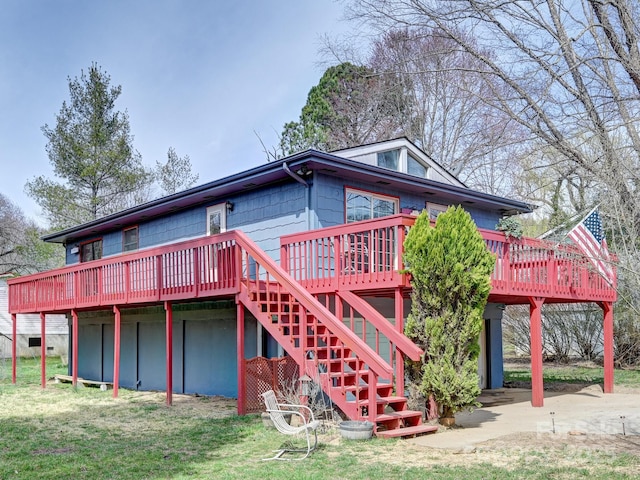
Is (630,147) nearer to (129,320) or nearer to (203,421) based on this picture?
(203,421)

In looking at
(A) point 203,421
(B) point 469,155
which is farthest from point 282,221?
(B) point 469,155

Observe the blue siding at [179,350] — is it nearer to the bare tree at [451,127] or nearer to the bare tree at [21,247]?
the bare tree at [21,247]

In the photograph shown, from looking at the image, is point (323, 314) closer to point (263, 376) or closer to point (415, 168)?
point (263, 376)

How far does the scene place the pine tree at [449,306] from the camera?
8.65 m

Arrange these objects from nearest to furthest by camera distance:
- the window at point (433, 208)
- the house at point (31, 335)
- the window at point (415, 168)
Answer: the window at point (433, 208)
the window at point (415, 168)
the house at point (31, 335)

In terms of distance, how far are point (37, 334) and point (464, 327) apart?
82.1 ft

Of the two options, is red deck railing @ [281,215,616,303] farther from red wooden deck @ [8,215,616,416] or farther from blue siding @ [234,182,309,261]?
blue siding @ [234,182,309,261]

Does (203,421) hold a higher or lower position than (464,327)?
lower

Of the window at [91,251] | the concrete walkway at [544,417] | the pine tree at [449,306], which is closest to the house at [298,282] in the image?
the pine tree at [449,306]

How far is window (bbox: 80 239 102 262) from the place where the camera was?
18.9 metres

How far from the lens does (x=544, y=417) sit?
998 cm

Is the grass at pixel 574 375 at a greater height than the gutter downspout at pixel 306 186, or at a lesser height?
lesser

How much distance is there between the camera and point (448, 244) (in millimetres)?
8750

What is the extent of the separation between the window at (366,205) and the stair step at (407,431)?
15.9 feet
